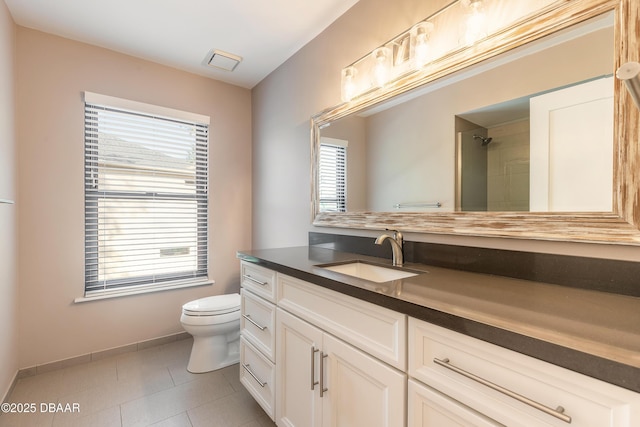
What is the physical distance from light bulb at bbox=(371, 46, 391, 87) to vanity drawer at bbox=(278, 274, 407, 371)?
1133mm

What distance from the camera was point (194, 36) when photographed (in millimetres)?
2104

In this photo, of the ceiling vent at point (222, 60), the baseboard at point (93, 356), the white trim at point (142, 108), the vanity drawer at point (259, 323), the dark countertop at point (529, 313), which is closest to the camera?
the dark countertop at point (529, 313)

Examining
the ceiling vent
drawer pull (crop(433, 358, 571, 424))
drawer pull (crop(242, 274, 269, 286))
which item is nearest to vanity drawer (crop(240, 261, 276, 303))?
drawer pull (crop(242, 274, 269, 286))

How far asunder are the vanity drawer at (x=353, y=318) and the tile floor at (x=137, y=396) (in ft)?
2.83

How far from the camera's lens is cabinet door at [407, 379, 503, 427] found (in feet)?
2.16

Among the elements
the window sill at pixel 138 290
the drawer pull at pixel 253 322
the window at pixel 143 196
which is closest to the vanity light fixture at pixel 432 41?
the drawer pull at pixel 253 322

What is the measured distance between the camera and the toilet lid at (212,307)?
6.70 ft

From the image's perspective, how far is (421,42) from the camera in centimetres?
135

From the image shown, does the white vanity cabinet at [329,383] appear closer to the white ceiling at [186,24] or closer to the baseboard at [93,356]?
the baseboard at [93,356]

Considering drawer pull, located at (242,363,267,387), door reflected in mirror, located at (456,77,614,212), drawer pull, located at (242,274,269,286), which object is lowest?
drawer pull, located at (242,363,267,387)

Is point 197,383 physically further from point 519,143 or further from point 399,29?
point 399,29

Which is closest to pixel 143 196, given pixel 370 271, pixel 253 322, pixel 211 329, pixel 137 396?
pixel 211 329

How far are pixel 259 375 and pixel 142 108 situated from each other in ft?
7.35

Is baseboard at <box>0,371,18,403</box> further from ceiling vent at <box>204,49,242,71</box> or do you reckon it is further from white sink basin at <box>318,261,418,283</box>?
ceiling vent at <box>204,49,242,71</box>
